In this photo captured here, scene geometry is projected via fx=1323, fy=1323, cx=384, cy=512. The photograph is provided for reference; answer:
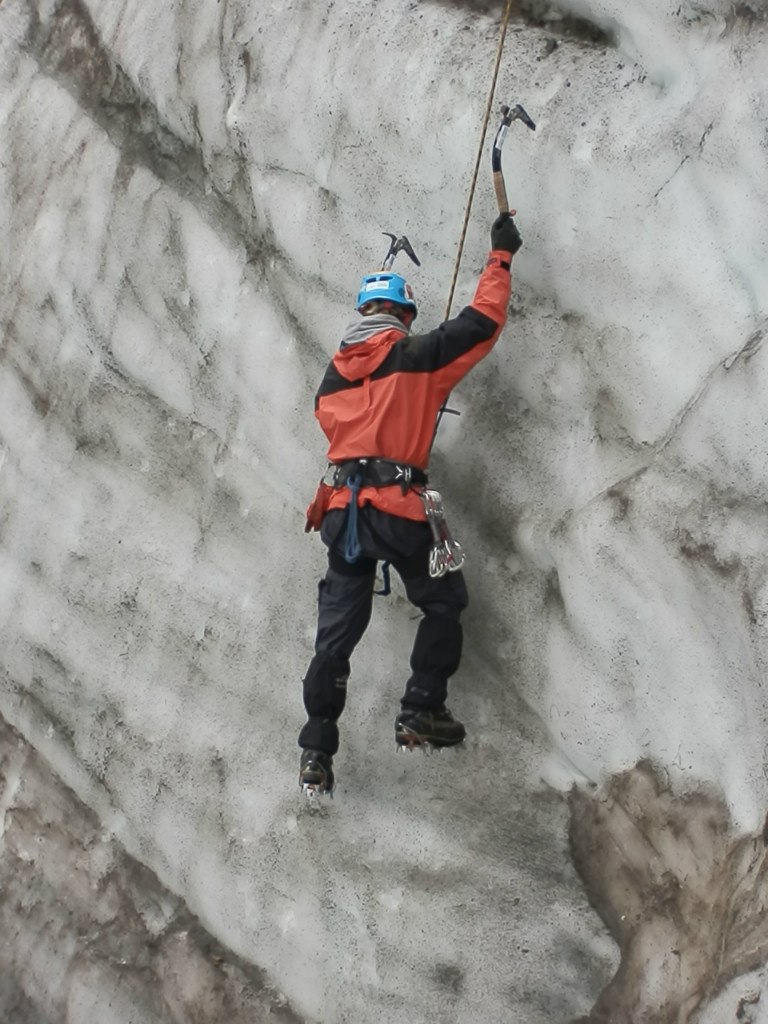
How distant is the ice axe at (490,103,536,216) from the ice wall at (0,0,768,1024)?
0.08 m

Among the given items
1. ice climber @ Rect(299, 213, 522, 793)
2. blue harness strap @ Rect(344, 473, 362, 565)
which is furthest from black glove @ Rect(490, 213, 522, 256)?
blue harness strap @ Rect(344, 473, 362, 565)

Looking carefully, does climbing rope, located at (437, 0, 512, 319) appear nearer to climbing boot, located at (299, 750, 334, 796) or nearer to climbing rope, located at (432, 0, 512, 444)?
climbing rope, located at (432, 0, 512, 444)

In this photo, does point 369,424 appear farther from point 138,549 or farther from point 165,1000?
point 165,1000

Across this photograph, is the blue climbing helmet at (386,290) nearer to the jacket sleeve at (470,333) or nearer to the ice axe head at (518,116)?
the jacket sleeve at (470,333)

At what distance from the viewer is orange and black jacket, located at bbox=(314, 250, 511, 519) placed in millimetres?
4703

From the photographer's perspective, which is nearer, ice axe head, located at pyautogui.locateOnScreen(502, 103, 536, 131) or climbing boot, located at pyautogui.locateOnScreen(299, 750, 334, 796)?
ice axe head, located at pyautogui.locateOnScreen(502, 103, 536, 131)

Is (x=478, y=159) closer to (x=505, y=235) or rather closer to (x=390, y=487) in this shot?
(x=505, y=235)

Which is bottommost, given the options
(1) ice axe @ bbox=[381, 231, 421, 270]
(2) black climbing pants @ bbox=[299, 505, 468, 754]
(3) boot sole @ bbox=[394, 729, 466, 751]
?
(3) boot sole @ bbox=[394, 729, 466, 751]

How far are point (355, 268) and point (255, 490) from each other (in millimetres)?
1097

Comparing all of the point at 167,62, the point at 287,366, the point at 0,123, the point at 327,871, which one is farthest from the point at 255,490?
the point at 0,123

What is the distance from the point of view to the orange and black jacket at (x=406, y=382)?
4.70m

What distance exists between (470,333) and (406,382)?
11.3 inches

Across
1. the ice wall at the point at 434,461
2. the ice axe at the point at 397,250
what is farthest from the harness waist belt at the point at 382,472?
the ice axe at the point at 397,250

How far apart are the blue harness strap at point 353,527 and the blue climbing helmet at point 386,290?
0.70 m
